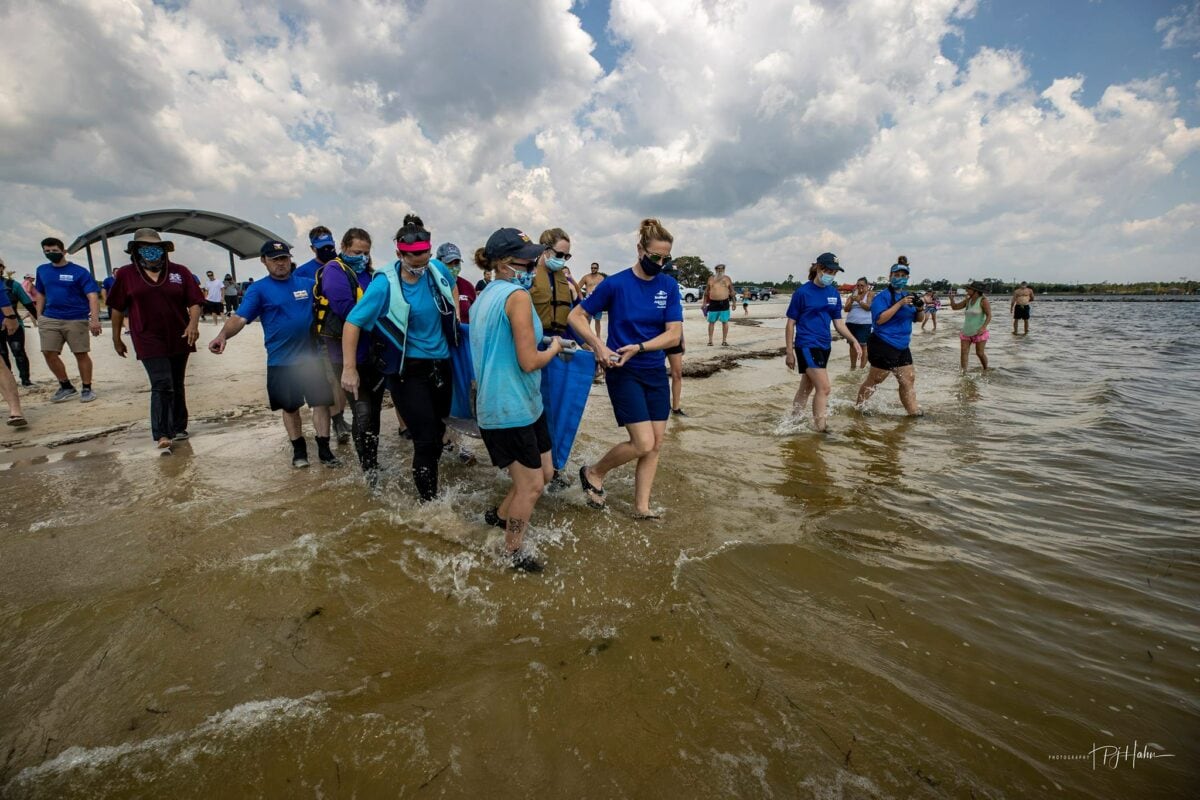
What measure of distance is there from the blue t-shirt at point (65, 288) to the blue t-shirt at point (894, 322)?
11422 mm

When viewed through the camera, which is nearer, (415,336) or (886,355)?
(415,336)

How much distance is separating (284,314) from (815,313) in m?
6.01

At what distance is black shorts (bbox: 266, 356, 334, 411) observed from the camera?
4.94m

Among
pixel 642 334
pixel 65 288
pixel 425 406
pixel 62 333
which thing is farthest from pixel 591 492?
pixel 62 333

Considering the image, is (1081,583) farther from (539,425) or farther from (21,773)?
(21,773)

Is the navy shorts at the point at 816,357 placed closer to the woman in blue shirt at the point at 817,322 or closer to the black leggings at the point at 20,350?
the woman in blue shirt at the point at 817,322

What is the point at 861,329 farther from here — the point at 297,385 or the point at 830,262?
the point at 297,385

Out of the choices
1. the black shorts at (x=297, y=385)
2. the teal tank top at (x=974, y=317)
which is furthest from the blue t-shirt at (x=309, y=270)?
the teal tank top at (x=974, y=317)

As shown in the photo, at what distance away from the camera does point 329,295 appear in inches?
188

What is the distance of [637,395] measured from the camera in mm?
4012

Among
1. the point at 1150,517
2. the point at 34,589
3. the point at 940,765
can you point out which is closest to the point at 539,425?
the point at 940,765

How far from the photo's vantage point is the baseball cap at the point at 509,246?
2992 millimetres

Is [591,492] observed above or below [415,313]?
below

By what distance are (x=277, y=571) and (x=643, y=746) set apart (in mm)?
2444
